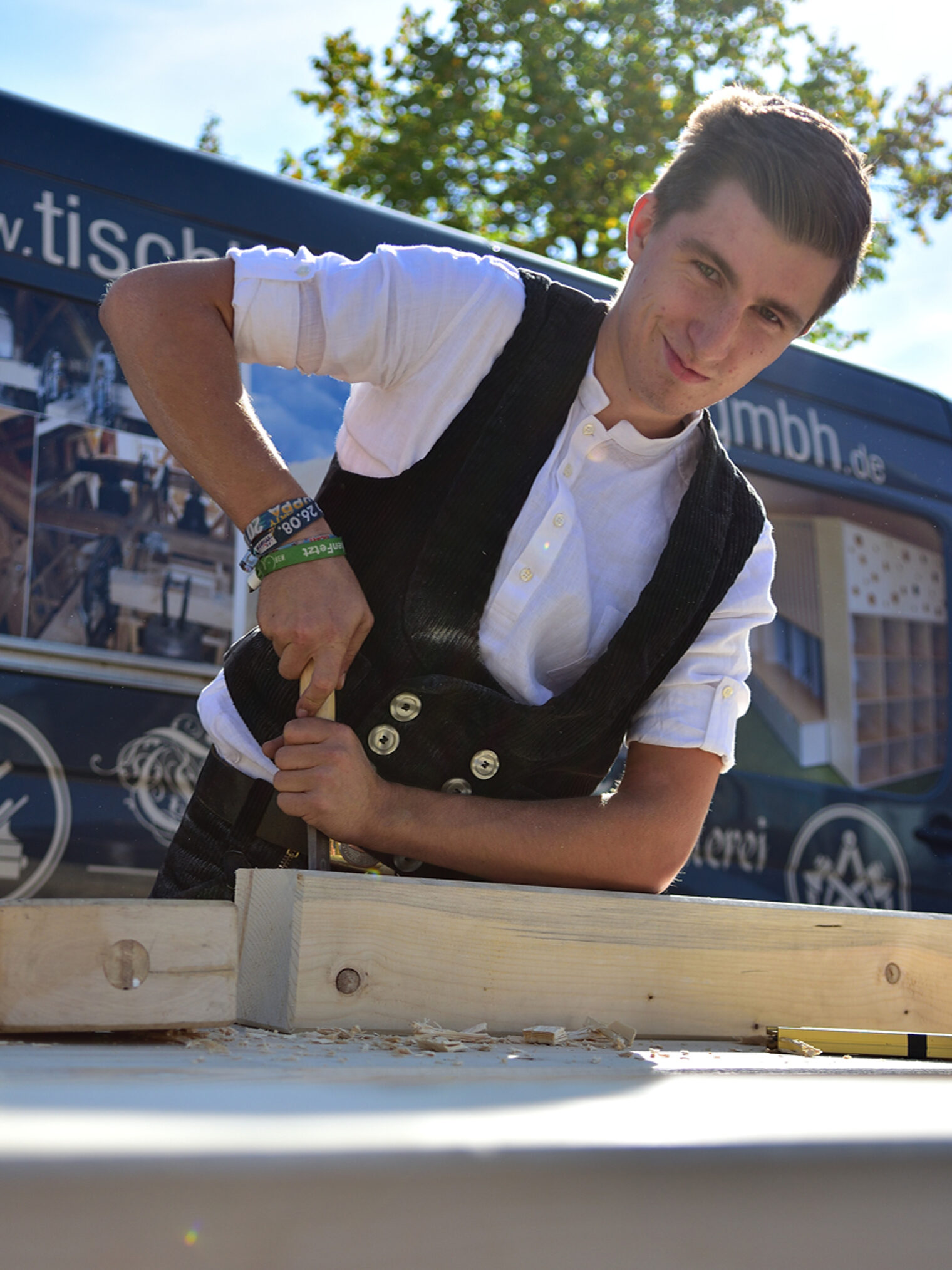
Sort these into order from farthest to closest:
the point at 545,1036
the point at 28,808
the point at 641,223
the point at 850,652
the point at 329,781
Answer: the point at 850,652 < the point at 28,808 < the point at 641,223 < the point at 329,781 < the point at 545,1036

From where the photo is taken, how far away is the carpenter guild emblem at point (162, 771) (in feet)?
9.38

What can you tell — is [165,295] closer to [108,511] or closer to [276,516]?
[276,516]

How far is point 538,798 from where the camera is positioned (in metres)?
1.79

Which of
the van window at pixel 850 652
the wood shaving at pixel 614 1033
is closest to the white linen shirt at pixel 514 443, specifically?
the wood shaving at pixel 614 1033

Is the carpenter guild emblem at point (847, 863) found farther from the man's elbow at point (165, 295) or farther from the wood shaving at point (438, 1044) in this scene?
the wood shaving at point (438, 1044)

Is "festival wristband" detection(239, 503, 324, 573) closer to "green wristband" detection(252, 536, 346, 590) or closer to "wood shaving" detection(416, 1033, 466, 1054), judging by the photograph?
"green wristband" detection(252, 536, 346, 590)

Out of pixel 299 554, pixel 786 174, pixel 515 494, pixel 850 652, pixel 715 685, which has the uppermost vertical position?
pixel 786 174

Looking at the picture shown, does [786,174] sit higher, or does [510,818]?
[786,174]

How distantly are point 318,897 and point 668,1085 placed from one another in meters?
0.56

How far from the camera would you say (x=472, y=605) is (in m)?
1.71

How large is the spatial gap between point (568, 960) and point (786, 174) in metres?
1.09

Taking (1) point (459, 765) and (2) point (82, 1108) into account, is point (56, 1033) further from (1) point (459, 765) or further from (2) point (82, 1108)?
(1) point (459, 765)

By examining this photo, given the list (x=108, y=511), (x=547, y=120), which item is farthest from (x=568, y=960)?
(x=547, y=120)

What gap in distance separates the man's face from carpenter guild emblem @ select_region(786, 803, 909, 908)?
98.1 inches
